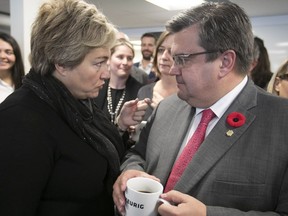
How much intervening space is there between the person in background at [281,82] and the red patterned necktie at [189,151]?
44.9 inches

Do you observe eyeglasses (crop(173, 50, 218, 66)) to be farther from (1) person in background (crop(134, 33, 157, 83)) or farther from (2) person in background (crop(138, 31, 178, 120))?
(1) person in background (crop(134, 33, 157, 83))

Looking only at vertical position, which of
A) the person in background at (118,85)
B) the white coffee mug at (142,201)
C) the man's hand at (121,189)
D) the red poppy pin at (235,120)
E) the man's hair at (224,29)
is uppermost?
the man's hair at (224,29)

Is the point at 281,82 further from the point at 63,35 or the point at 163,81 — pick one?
the point at 63,35

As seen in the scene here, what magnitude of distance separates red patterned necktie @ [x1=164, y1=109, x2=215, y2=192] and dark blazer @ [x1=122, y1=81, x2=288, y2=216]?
6 cm

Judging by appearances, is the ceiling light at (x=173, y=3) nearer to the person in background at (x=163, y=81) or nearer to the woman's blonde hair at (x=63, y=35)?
the person in background at (x=163, y=81)

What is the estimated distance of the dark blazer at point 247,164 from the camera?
916 mm

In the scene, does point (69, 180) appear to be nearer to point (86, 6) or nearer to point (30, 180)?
point (30, 180)

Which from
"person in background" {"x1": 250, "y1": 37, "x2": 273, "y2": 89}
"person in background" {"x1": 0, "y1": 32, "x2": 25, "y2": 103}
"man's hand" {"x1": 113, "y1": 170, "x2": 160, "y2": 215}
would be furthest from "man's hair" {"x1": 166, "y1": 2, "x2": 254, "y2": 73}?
"person in background" {"x1": 0, "y1": 32, "x2": 25, "y2": 103}

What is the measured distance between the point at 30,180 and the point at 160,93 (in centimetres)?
126

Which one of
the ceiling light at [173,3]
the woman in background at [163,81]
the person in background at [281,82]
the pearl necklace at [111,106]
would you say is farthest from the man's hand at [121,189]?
the ceiling light at [173,3]

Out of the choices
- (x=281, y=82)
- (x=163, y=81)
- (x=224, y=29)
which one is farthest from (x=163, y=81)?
(x=224, y=29)

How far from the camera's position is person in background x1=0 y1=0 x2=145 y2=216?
37.1 inches

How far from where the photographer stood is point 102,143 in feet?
3.99

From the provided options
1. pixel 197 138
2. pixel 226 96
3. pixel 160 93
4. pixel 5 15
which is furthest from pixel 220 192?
pixel 5 15
